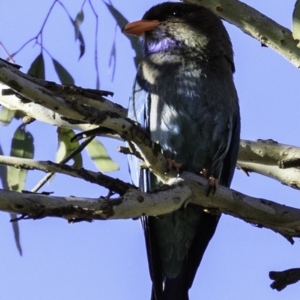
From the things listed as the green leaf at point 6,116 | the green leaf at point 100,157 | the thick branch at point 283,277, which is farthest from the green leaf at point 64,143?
the thick branch at point 283,277

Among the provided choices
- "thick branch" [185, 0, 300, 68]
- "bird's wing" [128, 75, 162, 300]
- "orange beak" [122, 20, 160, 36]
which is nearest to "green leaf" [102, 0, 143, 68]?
"orange beak" [122, 20, 160, 36]

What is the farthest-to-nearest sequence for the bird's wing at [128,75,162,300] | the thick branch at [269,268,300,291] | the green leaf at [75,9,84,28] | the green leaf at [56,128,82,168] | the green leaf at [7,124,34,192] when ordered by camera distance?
the green leaf at [75,9,84,28] → the green leaf at [56,128,82,168] → the green leaf at [7,124,34,192] → the bird's wing at [128,75,162,300] → the thick branch at [269,268,300,291]

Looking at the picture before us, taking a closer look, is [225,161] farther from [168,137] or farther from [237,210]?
[237,210]

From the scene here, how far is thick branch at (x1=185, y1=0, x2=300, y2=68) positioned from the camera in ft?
10.4

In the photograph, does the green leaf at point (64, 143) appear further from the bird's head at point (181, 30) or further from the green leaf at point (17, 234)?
the bird's head at point (181, 30)

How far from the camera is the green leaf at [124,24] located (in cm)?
380

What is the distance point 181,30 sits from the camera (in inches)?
153

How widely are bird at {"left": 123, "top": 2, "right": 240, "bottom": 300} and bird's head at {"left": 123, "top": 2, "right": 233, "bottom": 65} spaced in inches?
3.8

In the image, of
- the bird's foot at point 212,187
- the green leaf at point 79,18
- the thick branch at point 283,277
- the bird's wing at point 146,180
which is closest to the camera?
the thick branch at point 283,277

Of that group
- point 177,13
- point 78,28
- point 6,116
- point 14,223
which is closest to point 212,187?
point 14,223

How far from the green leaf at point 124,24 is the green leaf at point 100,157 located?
0.46m

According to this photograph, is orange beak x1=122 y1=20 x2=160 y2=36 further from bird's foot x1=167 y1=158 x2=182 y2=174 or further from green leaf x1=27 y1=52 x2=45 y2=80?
bird's foot x1=167 y1=158 x2=182 y2=174

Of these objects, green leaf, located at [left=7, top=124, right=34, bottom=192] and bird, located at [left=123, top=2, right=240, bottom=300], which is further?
green leaf, located at [left=7, top=124, right=34, bottom=192]

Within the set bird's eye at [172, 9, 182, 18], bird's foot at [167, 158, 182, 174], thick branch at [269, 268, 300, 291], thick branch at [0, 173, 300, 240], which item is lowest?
thick branch at [269, 268, 300, 291]
